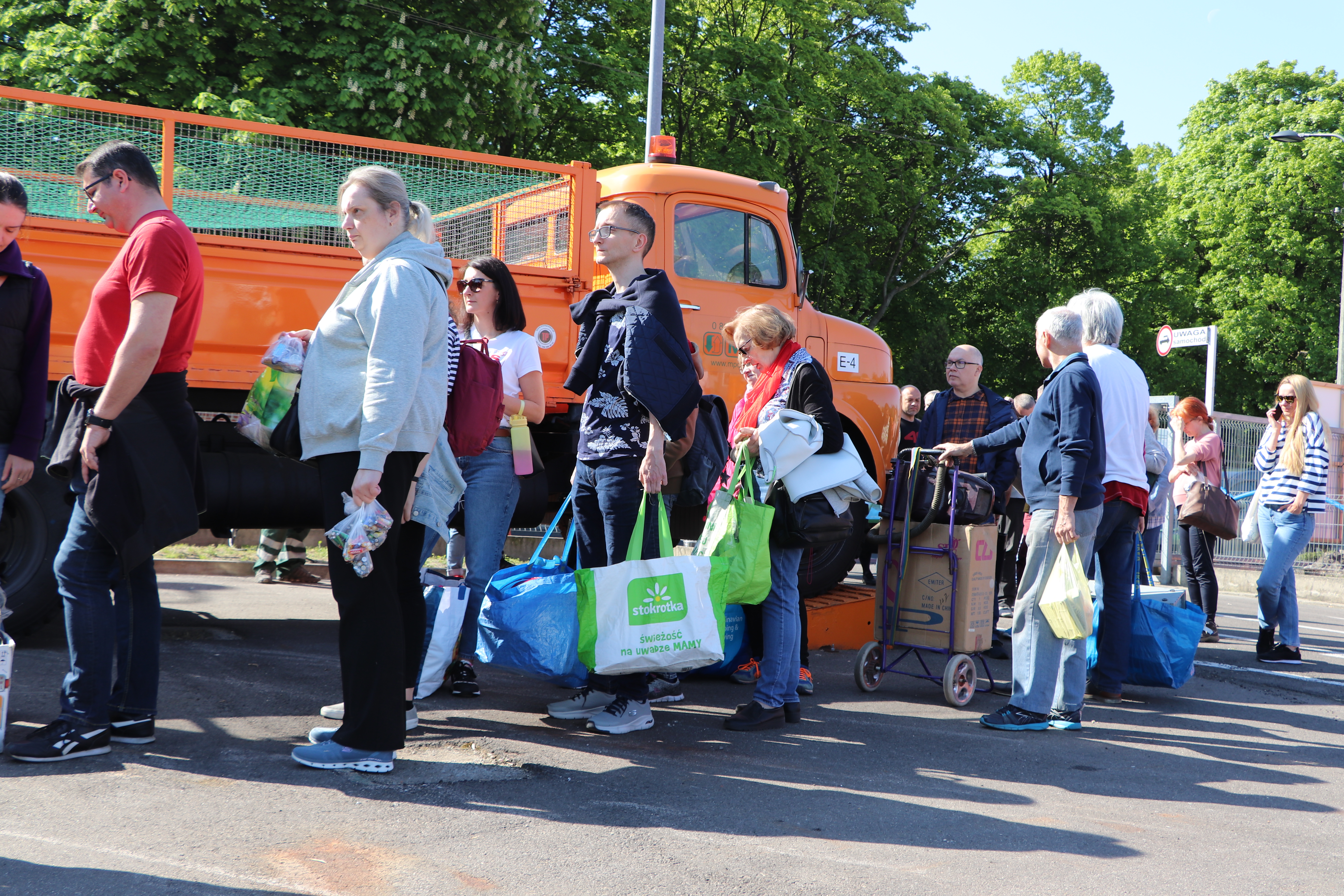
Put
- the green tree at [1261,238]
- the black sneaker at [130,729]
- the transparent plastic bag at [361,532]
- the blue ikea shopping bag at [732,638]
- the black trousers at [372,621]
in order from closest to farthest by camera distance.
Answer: the transparent plastic bag at [361,532], the black trousers at [372,621], the black sneaker at [130,729], the blue ikea shopping bag at [732,638], the green tree at [1261,238]

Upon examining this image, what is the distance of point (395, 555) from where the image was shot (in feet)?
12.5

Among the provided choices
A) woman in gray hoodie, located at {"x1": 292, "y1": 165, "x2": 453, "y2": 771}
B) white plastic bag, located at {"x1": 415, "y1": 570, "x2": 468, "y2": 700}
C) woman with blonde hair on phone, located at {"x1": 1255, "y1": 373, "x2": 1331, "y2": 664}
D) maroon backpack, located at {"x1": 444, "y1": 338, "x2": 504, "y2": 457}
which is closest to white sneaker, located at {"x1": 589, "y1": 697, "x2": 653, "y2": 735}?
white plastic bag, located at {"x1": 415, "y1": 570, "x2": 468, "y2": 700}

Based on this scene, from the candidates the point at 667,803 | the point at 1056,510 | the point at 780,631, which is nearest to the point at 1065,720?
the point at 1056,510

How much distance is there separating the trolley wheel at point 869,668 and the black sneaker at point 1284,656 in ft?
10.1

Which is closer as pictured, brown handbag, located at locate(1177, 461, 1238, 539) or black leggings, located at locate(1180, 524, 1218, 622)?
brown handbag, located at locate(1177, 461, 1238, 539)

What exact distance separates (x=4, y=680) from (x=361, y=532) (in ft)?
4.19

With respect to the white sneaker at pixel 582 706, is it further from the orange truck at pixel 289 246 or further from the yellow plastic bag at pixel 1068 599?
the yellow plastic bag at pixel 1068 599

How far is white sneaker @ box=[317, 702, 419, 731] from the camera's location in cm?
424

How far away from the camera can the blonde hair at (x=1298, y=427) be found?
283 inches

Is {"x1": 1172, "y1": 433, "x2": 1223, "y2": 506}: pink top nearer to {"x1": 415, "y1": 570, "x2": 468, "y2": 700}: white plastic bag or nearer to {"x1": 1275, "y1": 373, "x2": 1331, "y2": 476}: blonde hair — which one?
{"x1": 1275, "y1": 373, "x2": 1331, "y2": 476}: blonde hair

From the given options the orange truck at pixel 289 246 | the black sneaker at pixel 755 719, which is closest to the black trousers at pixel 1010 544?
the orange truck at pixel 289 246

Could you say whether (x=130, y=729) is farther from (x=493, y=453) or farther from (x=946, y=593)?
(x=946, y=593)

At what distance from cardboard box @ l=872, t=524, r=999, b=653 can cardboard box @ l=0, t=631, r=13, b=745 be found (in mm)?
3798

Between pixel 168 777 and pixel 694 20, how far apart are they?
19441 millimetres
